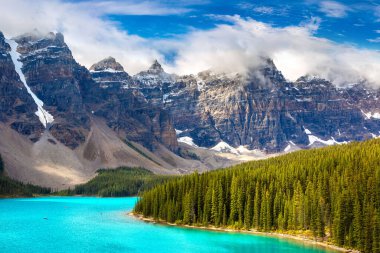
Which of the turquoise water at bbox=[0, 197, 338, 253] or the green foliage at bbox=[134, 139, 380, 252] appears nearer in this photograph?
the turquoise water at bbox=[0, 197, 338, 253]

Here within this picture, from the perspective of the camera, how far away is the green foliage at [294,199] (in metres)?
103

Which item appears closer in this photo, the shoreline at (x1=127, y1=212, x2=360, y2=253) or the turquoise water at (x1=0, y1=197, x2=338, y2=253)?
the turquoise water at (x1=0, y1=197, x2=338, y2=253)

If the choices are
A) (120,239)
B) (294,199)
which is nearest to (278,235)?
(294,199)

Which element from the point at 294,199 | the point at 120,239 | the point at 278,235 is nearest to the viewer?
the point at 120,239

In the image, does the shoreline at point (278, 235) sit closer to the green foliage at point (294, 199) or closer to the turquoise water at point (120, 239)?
the green foliage at point (294, 199)

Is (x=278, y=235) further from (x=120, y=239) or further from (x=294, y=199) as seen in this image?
(x=120, y=239)

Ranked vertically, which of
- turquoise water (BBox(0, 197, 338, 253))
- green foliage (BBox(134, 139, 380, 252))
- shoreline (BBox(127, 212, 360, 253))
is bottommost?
turquoise water (BBox(0, 197, 338, 253))

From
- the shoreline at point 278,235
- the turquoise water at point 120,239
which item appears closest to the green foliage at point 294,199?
the shoreline at point 278,235

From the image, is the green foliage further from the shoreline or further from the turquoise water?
the turquoise water

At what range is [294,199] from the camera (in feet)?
402

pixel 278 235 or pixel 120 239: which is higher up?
pixel 278 235

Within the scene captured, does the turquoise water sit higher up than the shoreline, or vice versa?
the shoreline

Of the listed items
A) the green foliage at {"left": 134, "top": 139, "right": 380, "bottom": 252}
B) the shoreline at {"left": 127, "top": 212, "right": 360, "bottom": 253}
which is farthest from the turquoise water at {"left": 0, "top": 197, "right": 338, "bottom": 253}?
the green foliage at {"left": 134, "top": 139, "right": 380, "bottom": 252}

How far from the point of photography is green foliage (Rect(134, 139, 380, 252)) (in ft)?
338
